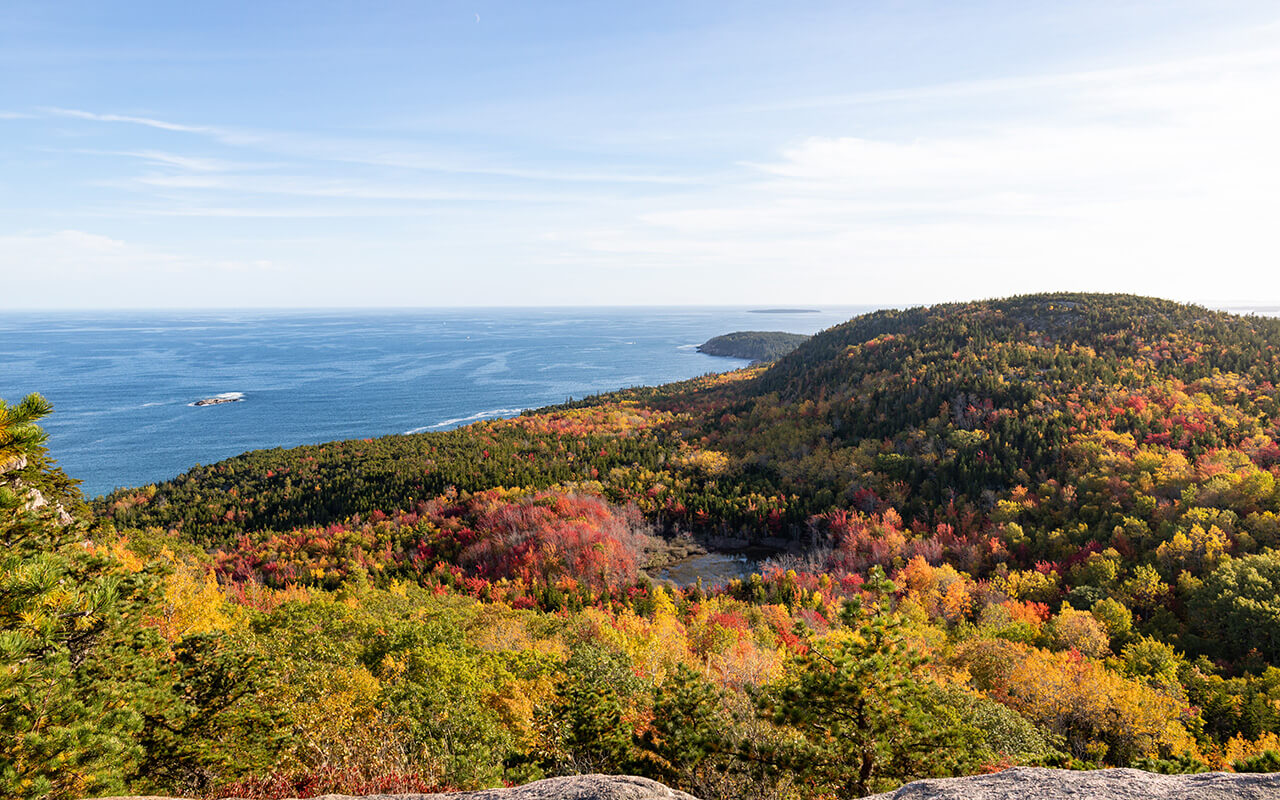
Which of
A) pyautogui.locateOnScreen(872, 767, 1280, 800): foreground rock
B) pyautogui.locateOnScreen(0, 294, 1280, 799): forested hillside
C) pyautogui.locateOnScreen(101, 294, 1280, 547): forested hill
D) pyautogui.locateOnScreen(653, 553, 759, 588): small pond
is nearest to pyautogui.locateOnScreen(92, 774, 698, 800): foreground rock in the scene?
pyautogui.locateOnScreen(872, 767, 1280, 800): foreground rock

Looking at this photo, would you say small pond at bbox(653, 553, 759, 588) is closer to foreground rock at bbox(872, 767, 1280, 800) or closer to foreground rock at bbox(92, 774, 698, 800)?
foreground rock at bbox(872, 767, 1280, 800)

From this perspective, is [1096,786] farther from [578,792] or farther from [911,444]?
[911,444]

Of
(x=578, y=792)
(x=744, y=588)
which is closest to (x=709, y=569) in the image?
(x=744, y=588)

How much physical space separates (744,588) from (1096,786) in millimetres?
41733

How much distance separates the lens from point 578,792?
400 inches

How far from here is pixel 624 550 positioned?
55531 mm

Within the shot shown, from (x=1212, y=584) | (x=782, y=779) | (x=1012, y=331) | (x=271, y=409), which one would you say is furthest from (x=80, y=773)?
(x=271, y=409)

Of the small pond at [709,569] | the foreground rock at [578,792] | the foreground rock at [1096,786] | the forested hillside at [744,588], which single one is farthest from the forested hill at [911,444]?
the foreground rock at [578,792]

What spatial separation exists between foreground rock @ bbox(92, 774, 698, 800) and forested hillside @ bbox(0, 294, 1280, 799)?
5.91 metres

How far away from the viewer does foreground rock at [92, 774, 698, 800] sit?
392 inches

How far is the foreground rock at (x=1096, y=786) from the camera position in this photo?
8.86m

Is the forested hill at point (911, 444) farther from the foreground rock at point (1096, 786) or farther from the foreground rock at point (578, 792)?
the foreground rock at point (578, 792)

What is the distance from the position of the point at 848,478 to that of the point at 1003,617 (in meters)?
32.0

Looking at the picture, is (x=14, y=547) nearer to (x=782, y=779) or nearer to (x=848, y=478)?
(x=782, y=779)
